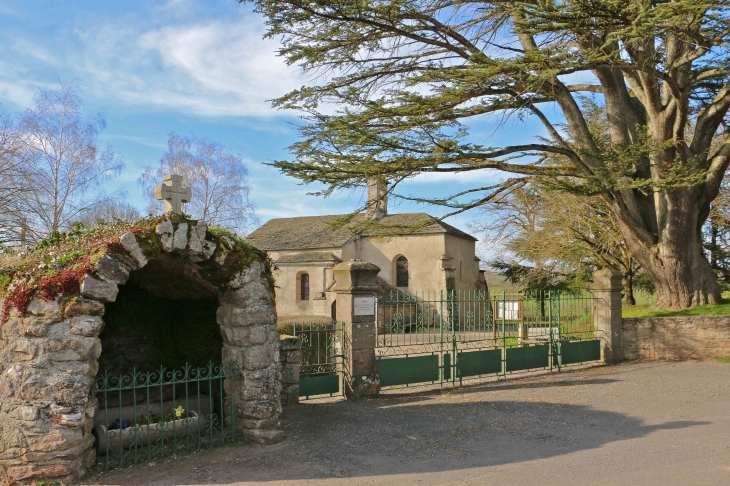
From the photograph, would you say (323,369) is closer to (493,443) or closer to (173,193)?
(493,443)

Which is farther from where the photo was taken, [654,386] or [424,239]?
[424,239]

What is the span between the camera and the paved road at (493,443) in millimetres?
5711

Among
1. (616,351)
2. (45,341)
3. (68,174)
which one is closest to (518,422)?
(45,341)

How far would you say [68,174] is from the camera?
22.7 m

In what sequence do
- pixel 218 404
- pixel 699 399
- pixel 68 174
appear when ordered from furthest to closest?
1. pixel 68 174
2. pixel 699 399
3. pixel 218 404

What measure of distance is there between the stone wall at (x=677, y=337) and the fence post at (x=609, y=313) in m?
0.43

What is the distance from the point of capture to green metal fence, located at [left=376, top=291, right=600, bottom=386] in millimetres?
10664

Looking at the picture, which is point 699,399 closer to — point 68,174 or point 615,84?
point 615,84

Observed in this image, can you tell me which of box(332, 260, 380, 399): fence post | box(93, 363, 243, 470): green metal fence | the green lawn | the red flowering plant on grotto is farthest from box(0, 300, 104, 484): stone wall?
the green lawn

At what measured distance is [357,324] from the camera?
9555 millimetres

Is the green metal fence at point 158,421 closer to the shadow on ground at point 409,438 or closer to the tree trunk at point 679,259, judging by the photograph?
the shadow on ground at point 409,438

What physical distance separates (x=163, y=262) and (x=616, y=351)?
38.6 ft

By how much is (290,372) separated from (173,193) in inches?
140

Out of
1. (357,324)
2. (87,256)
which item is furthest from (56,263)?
(357,324)
